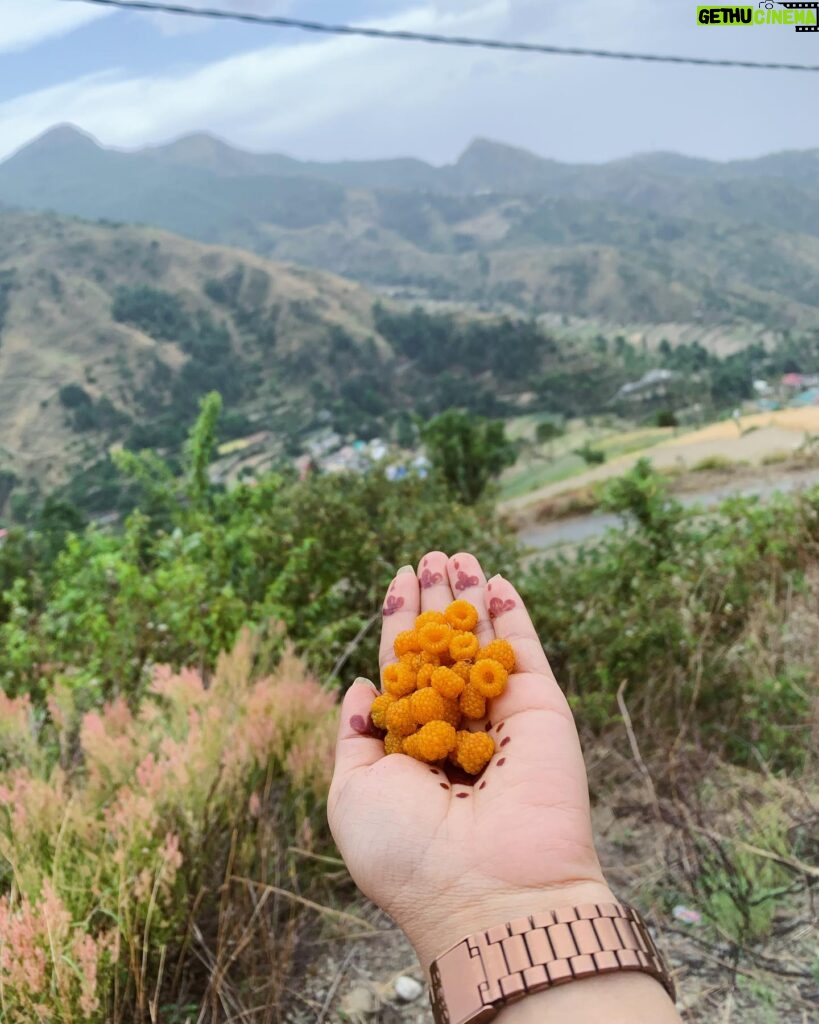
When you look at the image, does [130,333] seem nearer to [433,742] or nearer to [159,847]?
[159,847]

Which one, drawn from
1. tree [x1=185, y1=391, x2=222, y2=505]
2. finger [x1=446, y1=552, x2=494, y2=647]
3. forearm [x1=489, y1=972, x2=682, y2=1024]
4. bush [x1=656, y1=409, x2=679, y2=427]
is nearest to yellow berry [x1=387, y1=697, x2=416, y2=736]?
finger [x1=446, y1=552, x2=494, y2=647]

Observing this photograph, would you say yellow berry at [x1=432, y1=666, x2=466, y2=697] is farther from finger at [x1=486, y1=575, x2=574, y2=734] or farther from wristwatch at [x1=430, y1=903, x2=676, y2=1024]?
wristwatch at [x1=430, y1=903, x2=676, y2=1024]

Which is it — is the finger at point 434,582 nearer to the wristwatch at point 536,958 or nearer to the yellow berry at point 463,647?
the yellow berry at point 463,647

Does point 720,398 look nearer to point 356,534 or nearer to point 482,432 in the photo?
point 482,432

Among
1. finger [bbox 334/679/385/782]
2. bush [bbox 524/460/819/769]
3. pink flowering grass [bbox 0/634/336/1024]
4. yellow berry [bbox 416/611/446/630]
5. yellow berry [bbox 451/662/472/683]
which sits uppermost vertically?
yellow berry [bbox 416/611/446/630]

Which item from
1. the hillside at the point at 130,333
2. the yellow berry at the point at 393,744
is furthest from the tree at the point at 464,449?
the hillside at the point at 130,333
